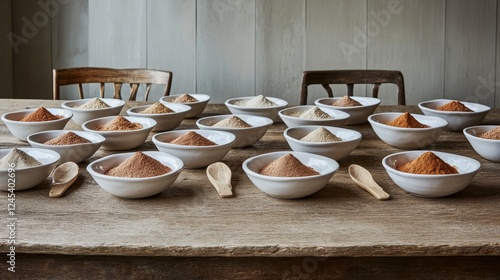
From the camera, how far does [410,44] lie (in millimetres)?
3631

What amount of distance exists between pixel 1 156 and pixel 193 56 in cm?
230

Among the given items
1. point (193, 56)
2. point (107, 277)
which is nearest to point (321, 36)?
point (193, 56)

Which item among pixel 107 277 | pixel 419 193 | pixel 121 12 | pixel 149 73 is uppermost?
pixel 121 12

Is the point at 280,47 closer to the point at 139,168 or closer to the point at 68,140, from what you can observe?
the point at 68,140

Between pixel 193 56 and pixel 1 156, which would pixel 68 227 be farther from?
pixel 193 56

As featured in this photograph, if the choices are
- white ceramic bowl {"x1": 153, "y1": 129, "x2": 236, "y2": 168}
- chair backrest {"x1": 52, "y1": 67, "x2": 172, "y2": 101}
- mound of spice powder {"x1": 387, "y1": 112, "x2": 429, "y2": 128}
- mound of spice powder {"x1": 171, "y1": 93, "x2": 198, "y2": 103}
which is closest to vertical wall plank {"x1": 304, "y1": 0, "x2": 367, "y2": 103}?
chair backrest {"x1": 52, "y1": 67, "x2": 172, "y2": 101}

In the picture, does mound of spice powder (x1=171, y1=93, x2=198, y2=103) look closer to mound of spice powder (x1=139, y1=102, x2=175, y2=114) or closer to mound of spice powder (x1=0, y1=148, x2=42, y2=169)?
mound of spice powder (x1=139, y1=102, x2=175, y2=114)

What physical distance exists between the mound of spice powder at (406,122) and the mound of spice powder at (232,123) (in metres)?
0.41

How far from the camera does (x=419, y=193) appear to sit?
1.34 metres

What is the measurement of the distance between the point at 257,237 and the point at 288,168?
25cm

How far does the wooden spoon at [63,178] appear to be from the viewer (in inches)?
54.6

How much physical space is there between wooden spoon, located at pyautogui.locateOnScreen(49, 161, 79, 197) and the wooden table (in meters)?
0.03

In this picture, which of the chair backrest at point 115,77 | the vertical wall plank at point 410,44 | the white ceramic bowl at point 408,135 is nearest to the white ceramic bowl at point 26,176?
the white ceramic bowl at point 408,135

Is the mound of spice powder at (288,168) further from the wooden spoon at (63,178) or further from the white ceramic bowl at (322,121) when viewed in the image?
the white ceramic bowl at (322,121)
